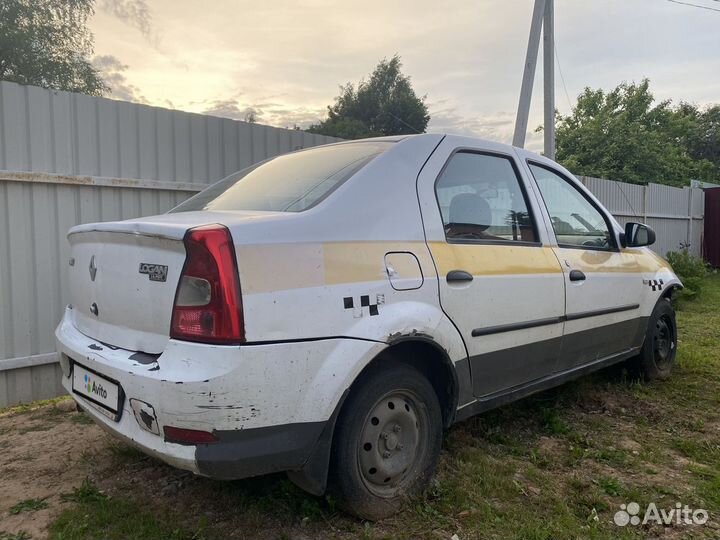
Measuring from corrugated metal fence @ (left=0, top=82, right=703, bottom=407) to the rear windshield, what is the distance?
189 cm

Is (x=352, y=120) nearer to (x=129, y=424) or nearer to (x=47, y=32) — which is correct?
(x=47, y=32)

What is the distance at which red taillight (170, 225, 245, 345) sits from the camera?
5.98ft

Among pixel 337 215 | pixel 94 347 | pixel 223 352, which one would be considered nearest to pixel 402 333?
pixel 337 215

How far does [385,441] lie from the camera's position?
7.72 feet

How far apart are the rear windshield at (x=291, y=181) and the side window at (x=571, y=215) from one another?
49.2 inches

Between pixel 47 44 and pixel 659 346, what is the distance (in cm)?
2147

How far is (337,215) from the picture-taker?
7.11 ft


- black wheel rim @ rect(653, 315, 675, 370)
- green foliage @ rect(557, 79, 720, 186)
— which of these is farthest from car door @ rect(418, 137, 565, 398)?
green foliage @ rect(557, 79, 720, 186)

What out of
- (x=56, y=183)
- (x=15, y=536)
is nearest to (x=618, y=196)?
(x=56, y=183)

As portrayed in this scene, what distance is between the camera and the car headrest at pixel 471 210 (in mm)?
2676

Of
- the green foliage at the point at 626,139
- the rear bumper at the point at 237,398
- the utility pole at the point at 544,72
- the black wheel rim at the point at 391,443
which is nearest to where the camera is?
the rear bumper at the point at 237,398

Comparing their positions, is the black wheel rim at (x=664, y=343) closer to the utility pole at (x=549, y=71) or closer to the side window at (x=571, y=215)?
the side window at (x=571, y=215)

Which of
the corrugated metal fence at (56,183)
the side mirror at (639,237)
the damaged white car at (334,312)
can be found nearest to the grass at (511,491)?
the damaged white car at (334,312)

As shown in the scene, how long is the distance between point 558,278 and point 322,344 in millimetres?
1746
